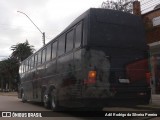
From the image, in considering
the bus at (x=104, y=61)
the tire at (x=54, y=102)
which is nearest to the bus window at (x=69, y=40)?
the bus at (x=104, y=61)

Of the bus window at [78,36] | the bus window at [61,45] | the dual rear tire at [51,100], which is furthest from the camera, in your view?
the dual rear tire at [51,100]

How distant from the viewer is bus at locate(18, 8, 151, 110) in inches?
412

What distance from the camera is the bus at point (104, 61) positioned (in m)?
10.5

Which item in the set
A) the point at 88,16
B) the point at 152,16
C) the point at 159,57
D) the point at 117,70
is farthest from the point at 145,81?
the point at 159,57

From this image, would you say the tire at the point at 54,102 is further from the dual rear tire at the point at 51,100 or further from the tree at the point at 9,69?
the tree at the point at 9,69

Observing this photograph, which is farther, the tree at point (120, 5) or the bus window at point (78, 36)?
the tree at point (120, 5)

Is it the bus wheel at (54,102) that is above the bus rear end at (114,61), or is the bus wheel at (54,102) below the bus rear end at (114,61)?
below

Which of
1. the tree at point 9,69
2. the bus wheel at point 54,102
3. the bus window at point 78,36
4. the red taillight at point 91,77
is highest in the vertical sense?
the tree at point 9,69

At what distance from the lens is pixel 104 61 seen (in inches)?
421

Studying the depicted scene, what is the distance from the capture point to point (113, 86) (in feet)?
34.6

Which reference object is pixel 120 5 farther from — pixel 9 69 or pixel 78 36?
pixel 9 69

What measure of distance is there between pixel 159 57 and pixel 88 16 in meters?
12.0

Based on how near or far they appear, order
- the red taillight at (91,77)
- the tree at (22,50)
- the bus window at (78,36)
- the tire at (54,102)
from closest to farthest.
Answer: the red taillight at (91,77) → the bus window at (78,36) → the tire at (54,102) → the tree at (22,50)

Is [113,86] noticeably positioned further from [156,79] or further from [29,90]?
[156,79]
